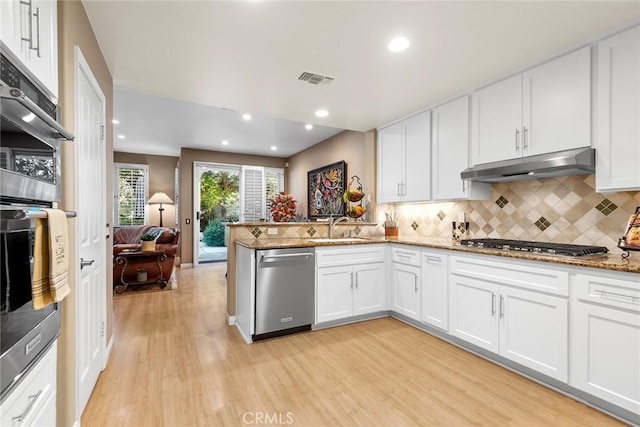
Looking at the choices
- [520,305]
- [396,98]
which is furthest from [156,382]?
[396,98]

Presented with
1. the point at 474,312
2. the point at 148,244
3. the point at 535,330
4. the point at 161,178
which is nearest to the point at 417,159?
the point at 474,312

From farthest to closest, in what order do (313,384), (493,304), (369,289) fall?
(369,289)
(493,304)
(313,384)

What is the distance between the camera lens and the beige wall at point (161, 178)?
24.1 feet

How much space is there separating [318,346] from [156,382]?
1.29m

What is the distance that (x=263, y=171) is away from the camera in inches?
295

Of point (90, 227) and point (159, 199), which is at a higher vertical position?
point (159, 199)

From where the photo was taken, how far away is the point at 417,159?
352 centimetres

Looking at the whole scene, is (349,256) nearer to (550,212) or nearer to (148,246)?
(550,212)

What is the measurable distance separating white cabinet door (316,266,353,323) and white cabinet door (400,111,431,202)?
1215 mm

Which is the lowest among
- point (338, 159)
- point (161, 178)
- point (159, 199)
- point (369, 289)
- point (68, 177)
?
point (369, 289)

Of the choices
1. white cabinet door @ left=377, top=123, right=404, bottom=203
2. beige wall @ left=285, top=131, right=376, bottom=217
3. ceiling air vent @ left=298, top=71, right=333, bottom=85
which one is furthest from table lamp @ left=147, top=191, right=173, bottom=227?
ceiling air vent @ left=298, top=71, right=333, bottom=85

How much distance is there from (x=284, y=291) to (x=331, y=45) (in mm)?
2148

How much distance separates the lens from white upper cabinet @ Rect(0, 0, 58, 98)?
981mm

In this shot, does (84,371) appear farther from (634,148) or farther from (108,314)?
(634,148)
